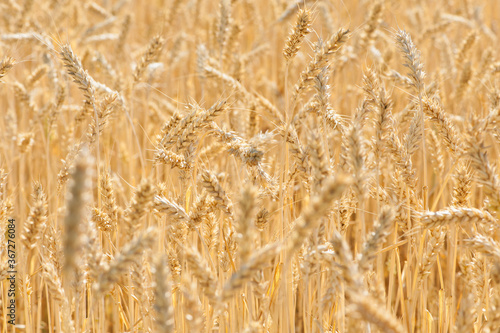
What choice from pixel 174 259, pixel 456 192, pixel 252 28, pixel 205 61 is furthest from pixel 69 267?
pixel 252 28

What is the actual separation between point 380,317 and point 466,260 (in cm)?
113

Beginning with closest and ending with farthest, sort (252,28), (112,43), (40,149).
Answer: (40,149), (112,43), (252,28)

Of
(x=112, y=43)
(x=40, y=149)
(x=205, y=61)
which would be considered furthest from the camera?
(x=112, y=43)

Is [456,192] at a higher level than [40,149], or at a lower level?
lower

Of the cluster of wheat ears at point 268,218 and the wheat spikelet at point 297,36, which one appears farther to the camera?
the wheat spikelet at point 297,36

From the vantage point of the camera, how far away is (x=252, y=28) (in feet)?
20.4

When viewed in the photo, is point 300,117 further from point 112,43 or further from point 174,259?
point 112,43

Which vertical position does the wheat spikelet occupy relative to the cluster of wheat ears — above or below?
above

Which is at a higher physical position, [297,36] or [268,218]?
[297,36]

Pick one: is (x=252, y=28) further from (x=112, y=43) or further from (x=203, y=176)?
(x=203, y=176)

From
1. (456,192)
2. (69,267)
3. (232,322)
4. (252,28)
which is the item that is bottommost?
(232,322)

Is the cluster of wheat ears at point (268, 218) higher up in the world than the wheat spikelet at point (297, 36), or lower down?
lower down

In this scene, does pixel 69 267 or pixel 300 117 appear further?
pixel 300 117

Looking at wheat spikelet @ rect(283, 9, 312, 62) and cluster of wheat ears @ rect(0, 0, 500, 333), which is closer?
cluster of wheat ears @ rect(0, 0, 500, 333)
